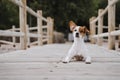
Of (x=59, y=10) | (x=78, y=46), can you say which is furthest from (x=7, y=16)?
(x=78, y=46)

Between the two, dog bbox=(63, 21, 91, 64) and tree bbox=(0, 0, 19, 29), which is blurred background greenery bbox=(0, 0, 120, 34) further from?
dog bbox=(63, 21, 91, 64)

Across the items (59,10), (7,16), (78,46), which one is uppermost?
(59,10)

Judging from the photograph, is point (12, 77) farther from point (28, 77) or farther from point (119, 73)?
point (119, 73)

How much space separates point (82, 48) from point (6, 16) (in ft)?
69.0

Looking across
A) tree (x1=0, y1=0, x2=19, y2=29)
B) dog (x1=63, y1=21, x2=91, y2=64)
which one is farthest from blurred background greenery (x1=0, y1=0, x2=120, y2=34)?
dog (x1=63, y1=21, x2=91, y2=64)

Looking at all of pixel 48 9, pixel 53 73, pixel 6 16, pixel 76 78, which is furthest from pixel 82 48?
pixel 6 16

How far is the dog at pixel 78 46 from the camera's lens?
3.75 meters

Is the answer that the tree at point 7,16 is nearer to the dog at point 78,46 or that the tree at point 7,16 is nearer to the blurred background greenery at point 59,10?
the blurred background greenery at point 59,10

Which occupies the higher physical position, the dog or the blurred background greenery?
the blurred background greenery

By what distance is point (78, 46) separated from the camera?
12.5ft

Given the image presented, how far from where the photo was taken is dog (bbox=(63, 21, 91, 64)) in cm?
375

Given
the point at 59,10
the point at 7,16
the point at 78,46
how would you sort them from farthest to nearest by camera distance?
the point at 7,16
the point at 59,10
the point at 78,46

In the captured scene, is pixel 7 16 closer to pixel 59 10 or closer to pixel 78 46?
pixel 59 10

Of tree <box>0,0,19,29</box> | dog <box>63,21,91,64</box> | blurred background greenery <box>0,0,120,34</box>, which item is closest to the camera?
dog <box>63,21,91,64</box>
